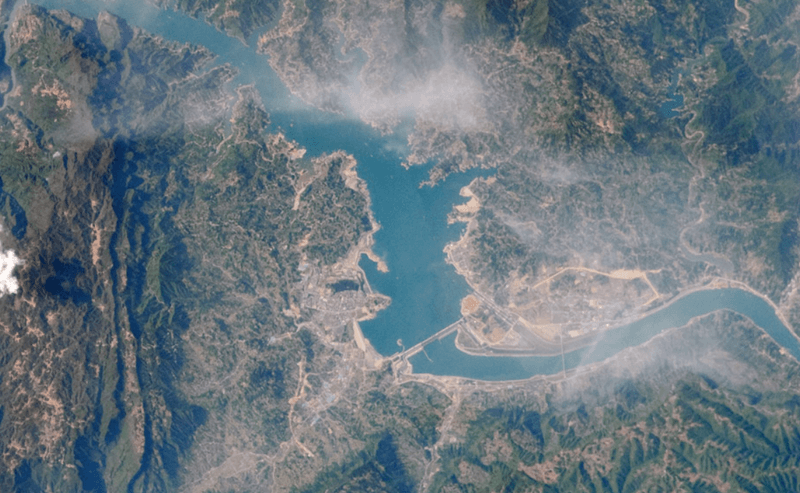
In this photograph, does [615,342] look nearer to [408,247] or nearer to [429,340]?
[429,340]

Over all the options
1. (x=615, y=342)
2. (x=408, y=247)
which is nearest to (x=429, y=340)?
(x=408, y=247)

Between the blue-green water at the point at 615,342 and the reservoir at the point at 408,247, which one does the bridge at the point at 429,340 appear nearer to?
the reservoir at the point at 408,247

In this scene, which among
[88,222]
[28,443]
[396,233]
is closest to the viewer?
[28,443]

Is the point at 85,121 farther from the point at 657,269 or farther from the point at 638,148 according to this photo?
the point at 657,269

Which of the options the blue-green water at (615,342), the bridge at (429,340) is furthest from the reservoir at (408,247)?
the bridge at (429,340)

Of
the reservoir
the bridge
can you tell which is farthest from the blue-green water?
the bridge

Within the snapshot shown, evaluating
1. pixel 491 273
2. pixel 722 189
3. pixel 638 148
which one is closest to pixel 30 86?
pixel 491 273

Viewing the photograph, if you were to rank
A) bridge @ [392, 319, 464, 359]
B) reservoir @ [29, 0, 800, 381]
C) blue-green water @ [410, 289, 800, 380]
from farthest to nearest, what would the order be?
bridge @ [392, 319, 464, 359] < reservoir @ [29, 0, 800, 381] < blue-green water @ [410, 289, 800, 380]

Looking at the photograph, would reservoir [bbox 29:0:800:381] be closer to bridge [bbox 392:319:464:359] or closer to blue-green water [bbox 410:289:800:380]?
blue-green water [bbox 410:289:800:380]
